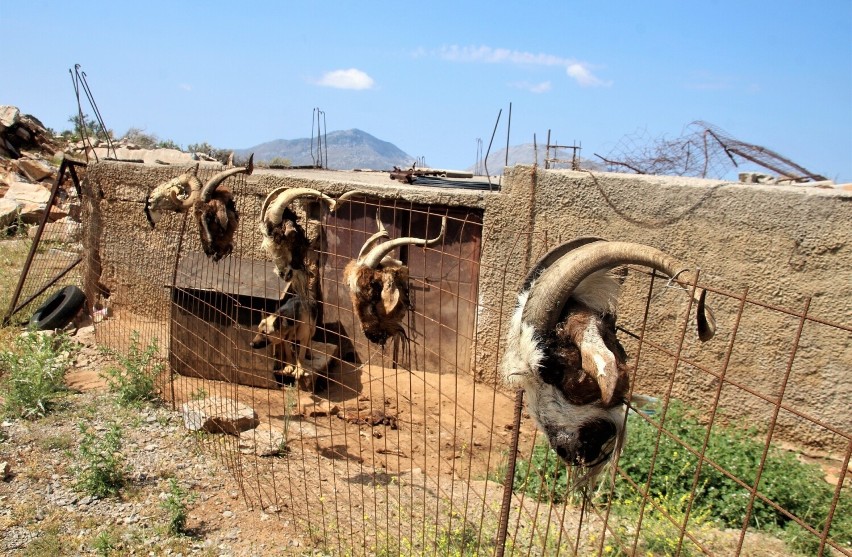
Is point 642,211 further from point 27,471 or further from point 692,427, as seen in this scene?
point 27,471

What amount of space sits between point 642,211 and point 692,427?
1.99 metres

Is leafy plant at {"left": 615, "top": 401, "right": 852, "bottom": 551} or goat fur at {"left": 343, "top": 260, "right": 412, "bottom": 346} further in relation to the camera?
leafy plant at {"left": 615, "top": 401, "right": 852, "bottom": 551}

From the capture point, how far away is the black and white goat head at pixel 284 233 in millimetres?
5262

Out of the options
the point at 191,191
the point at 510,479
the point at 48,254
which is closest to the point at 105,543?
the point at 510,479

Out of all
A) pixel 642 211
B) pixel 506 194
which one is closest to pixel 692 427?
pixel 642 211

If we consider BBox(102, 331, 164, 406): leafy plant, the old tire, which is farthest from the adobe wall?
the old tire

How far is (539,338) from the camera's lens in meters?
2.58

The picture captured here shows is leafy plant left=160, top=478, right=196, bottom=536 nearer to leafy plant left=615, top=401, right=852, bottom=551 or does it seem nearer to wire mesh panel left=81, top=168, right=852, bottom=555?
wire mesh panel left=81, top=168, right=852, bottom=555

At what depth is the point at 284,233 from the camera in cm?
556

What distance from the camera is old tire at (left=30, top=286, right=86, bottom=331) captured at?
31.6 ft

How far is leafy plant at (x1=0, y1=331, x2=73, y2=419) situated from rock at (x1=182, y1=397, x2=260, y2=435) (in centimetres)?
157

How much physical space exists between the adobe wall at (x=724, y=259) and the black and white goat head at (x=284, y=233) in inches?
27.3

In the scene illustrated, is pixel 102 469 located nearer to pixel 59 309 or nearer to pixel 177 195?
pixel 177 195

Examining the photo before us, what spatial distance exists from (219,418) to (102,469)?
1.12m
